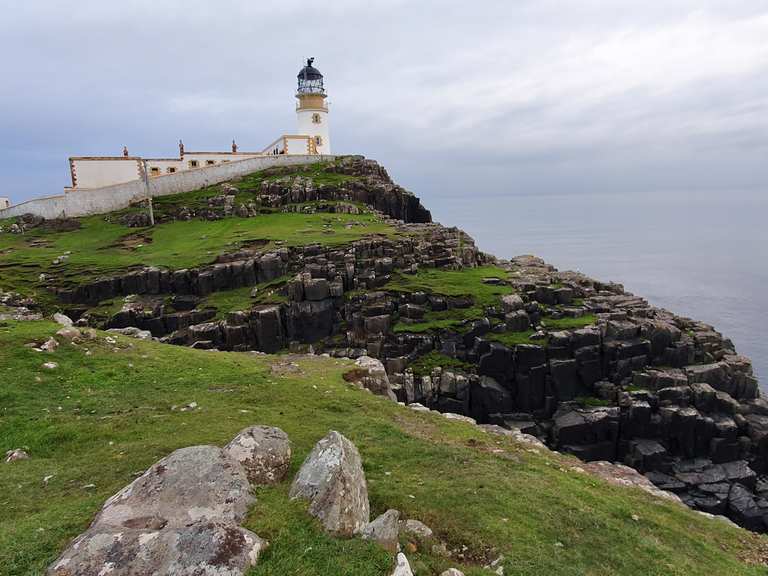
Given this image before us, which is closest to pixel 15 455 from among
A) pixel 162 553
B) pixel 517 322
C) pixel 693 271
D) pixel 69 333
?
pixel 162 553

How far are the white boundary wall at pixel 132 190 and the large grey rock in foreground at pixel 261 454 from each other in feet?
187

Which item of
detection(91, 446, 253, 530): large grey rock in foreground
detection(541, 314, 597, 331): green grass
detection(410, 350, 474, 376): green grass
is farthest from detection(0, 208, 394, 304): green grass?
detection(91, 446, 253, 530): large grey rock in foreground

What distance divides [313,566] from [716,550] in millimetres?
11009

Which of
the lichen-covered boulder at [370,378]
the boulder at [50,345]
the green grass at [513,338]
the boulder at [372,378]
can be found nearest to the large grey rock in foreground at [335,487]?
the lichen-covered boulder at [370,378]

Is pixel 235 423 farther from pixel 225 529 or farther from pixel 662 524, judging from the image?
pixel 662 524

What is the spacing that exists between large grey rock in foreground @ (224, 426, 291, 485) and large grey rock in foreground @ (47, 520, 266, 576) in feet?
7.26

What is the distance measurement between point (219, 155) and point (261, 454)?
215 feet

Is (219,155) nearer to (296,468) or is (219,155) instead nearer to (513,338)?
(513,338)

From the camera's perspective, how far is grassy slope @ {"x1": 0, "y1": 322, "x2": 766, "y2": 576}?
27.2 feet

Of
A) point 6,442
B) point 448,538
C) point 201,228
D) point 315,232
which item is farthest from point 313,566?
point 201,228

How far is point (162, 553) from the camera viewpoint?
6.85m

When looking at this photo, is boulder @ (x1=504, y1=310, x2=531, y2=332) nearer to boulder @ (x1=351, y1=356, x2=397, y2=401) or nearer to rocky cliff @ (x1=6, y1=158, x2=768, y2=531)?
rocky cliff @ (x1=6, y1=158, x2=768, y2=531)

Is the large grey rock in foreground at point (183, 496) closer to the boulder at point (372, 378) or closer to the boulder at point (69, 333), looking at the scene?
the boulder at point (372, 378)

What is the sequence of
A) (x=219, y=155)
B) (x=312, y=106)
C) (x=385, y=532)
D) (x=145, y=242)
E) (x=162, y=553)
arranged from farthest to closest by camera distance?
(x=312, y=106) < (x=219, y=155) < (x=145, y=242) < (x=385, y=532) < (x=162, y=553)
